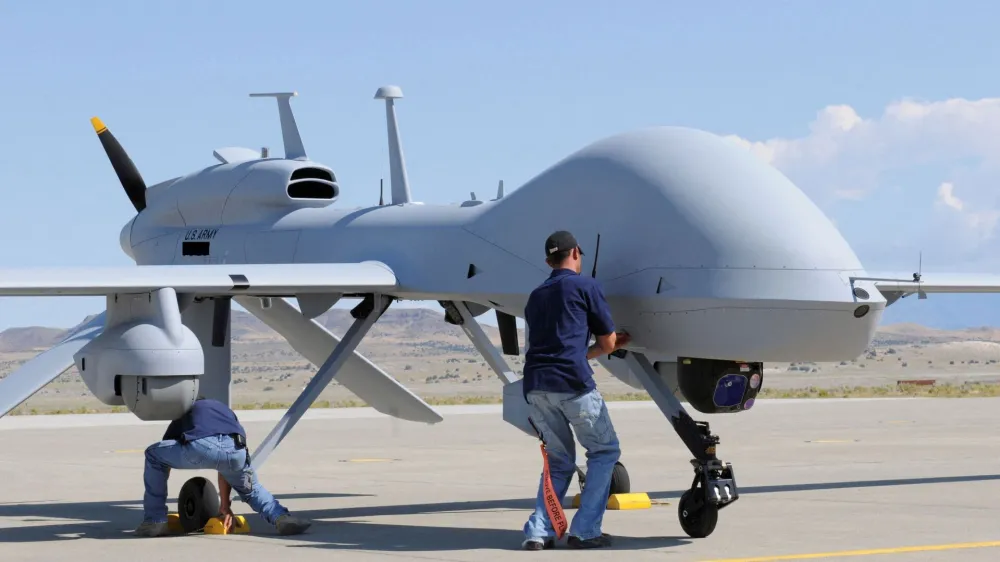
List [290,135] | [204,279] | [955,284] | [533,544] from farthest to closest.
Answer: [290,135] → [955,284] → [204,279] → [533,544]

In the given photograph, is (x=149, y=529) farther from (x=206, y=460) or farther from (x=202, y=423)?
(x=202, y=423)

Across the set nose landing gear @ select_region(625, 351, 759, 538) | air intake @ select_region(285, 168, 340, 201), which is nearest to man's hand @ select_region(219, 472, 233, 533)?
nose landing gear @ select_region(625, 351, 759, 538)

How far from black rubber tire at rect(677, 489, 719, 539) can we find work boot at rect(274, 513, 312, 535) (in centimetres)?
297

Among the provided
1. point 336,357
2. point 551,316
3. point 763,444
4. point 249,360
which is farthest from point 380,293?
point 249,360

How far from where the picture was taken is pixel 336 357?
46.5 feet


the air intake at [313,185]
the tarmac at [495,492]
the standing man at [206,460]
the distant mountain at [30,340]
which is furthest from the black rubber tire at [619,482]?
the distant mountain at [30,340]

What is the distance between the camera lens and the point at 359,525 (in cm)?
1294

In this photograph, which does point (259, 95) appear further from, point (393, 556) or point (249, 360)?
point (249, 360)

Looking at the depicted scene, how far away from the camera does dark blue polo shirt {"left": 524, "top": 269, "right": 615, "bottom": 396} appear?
35.9 ft

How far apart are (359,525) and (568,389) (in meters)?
2.89

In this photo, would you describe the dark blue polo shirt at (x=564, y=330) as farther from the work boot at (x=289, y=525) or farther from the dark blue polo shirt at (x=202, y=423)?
the dark blue polo shirt at (x=202, y=423)

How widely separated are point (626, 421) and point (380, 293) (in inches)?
651

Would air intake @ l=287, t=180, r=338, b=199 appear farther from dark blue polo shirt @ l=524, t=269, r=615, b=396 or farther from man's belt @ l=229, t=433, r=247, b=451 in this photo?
dark blue polo shirt @ l=524, t=269, r=615, b=396

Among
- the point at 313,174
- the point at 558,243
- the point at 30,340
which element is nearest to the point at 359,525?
the point at 558,243
